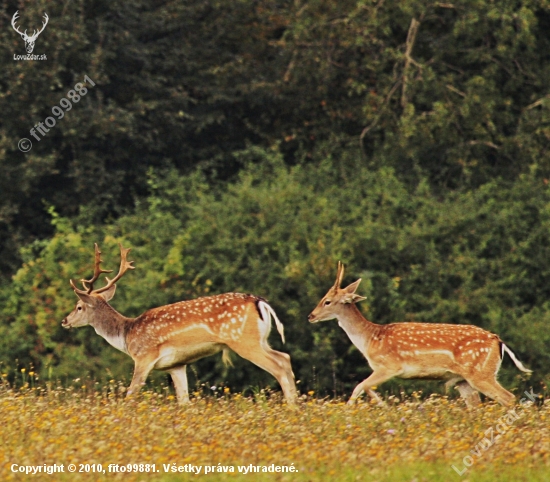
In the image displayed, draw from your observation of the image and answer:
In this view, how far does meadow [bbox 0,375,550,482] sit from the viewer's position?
21.5ft

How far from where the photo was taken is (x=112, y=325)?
1070cm

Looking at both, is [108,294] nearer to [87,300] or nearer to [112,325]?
[87,300]

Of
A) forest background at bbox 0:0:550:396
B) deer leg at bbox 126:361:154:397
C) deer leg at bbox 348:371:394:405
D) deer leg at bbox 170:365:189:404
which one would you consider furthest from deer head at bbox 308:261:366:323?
forest background at bbox 0:0:550:396

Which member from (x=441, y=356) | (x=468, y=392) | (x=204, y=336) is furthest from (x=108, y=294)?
(x=468, y=392)

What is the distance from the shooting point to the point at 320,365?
1617 centimetres

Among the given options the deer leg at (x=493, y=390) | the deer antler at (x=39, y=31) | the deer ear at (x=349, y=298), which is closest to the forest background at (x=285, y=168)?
the deer antler at (x=39, y=31)

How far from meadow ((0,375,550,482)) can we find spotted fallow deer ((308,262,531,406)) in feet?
3.53

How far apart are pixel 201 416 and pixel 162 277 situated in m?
9.33

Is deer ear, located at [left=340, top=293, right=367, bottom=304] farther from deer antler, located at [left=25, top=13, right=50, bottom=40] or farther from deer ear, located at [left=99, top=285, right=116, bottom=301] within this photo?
deer antler, located at [left=25, top=13, right=50, bottom=40]

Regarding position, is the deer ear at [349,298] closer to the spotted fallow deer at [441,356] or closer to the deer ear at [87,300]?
the spotted fallow deer at [441,356]

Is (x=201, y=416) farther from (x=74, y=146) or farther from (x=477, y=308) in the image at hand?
(x=74, y=146)

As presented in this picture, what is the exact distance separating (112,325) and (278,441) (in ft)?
12.6

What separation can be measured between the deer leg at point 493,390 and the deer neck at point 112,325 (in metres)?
3.10

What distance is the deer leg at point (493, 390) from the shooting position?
952 cm
